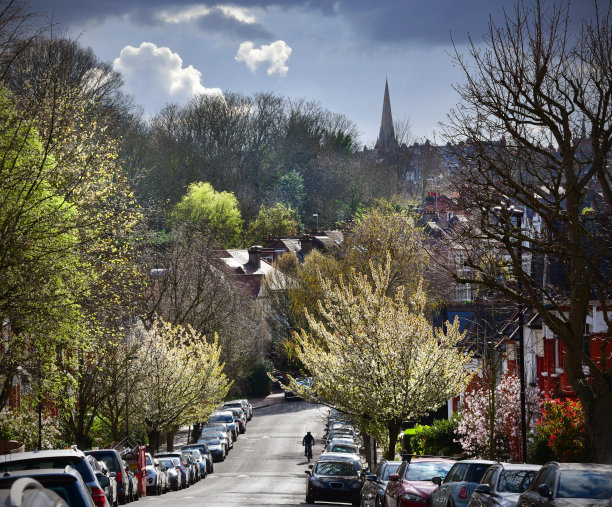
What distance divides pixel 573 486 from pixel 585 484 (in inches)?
6.0

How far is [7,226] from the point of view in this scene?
19.6m

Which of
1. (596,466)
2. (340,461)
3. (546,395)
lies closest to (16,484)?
(596,466)

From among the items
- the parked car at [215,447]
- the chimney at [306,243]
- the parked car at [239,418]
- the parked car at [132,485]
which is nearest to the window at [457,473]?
the parked car at [132,485]

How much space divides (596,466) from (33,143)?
45.6 feet

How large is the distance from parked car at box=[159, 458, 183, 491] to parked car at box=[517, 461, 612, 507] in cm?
2516

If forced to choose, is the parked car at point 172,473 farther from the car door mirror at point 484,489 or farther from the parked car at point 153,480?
the car door mirror at point 484,489

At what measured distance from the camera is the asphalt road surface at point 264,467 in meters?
30.1

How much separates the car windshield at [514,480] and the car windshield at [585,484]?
2709 millimetres

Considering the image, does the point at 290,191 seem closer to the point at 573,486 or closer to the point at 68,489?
the point at 573,486

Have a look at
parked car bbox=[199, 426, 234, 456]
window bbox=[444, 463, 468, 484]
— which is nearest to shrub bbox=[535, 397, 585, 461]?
window bbox=[444, 463, 468, 484]

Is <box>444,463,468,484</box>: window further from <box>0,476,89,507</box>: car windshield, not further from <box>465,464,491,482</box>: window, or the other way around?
<box>0,476,89,507</box>: car windshield

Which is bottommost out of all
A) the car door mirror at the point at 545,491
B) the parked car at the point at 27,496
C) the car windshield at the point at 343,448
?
the car windshield at the point at 343,448

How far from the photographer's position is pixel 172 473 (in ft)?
122

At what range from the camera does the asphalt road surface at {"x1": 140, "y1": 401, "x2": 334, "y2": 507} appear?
98.8 ft
